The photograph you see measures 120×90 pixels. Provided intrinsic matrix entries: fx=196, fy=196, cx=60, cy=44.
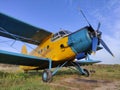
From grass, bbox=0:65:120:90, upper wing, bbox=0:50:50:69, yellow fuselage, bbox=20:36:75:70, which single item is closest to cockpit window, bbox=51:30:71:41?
yellow fuselage, bbox=20:36:75:70

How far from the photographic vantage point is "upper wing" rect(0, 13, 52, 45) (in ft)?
37.7

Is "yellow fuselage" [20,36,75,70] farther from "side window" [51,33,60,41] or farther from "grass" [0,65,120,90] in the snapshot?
"grass" [0,65,120,90]

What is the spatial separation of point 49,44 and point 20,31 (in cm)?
216

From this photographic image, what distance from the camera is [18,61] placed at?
35.7 ft

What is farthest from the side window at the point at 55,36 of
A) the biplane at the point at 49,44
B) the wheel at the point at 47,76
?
the wheel at the point at 47,76

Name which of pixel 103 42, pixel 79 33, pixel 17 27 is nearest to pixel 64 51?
pixel 79 33

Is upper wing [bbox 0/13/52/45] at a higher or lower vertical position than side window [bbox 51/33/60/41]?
higher

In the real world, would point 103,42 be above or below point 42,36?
A: below

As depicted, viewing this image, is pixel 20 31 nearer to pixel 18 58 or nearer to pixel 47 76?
pixel 18 58

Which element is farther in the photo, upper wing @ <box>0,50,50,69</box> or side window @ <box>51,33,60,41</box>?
side window @ <box>51,33,60,41</box>

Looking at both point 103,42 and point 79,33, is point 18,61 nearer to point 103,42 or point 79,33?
point 79,33

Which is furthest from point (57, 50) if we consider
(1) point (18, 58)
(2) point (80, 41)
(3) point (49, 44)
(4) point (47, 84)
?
(4) point (47, 84)

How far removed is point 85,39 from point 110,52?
2365 millimetres

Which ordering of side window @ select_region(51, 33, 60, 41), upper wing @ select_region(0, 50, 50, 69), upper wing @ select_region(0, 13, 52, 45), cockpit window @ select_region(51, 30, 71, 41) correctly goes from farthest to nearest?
upper wing @ select_region(0, 13, 52, 45)
side window @ select_region(51, 33, 60, 41)
cockpit window @ select_region(51, 30, 71, 41)
upper wing @ select_region(0, 50, 50, 69)
